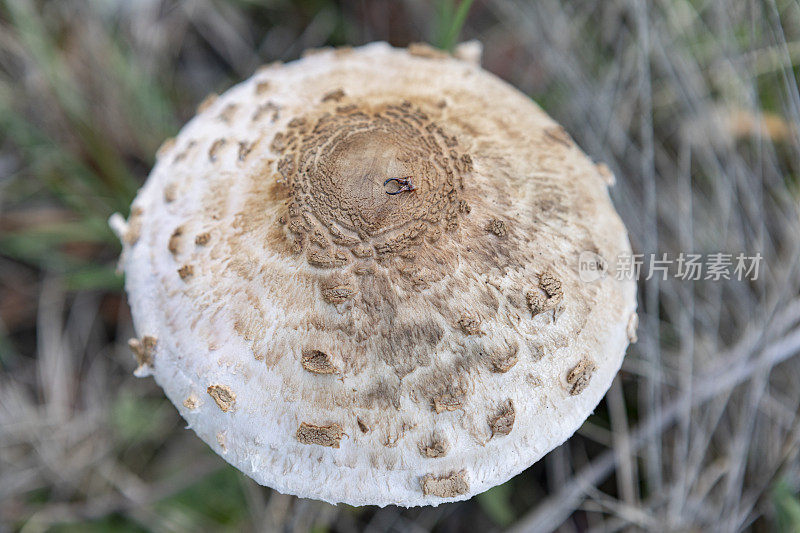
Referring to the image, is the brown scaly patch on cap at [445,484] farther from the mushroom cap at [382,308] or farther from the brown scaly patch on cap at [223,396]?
the brown scaly patch on cap at [223,396]

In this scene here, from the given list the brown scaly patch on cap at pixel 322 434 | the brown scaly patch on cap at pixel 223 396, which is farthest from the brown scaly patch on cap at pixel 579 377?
the brown scaly patch on cap at pixel 223 396

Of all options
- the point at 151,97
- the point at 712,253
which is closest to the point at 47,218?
the point at 151,97

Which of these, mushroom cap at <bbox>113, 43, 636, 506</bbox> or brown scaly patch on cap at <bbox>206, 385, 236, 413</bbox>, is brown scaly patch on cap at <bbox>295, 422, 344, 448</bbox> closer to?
mushroom cap at <bbox>113, 43, 636, 506</bbox>

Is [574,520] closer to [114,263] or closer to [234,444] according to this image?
[234,444]

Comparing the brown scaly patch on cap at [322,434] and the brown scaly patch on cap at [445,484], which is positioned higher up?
the brown scaly patch on cap at [322,434]

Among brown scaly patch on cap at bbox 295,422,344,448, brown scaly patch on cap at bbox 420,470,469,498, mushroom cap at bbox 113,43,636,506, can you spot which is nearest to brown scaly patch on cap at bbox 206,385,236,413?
mushroom cap at bbox 113,43,636,506
